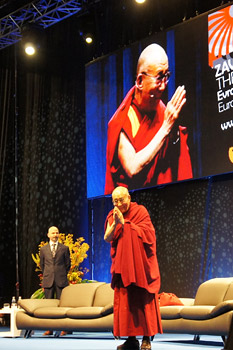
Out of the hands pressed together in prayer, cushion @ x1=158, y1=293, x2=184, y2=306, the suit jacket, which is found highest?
the hands pressed together in prayer

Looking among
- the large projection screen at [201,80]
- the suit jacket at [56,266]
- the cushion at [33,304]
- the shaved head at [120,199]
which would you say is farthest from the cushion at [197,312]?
the suit jacket at [56,266]

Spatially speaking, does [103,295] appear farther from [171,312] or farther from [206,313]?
[206,313]

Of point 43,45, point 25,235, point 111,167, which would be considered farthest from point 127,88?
point 25,235

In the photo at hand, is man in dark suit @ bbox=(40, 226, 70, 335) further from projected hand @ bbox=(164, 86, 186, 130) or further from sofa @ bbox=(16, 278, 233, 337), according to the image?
projected hand @ bbox=(164, 86, 186, 130)

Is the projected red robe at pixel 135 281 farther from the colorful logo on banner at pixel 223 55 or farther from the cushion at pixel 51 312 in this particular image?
the colorful logo on banner at pixel 223 55

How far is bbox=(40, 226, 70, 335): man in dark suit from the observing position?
8.15m

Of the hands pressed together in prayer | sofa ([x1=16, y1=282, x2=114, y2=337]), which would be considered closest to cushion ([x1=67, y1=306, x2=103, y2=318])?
sofa ([x1=16, y1=282, x2=114, y2=337])

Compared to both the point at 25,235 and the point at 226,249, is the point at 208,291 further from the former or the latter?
the point at 25,235

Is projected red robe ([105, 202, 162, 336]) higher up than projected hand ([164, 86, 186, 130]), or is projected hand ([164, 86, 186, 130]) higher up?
projected hand ([164, 86, 186, 130])

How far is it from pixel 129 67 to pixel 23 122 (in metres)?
2.91

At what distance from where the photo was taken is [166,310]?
21.3 ft

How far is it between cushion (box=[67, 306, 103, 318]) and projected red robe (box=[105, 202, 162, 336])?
2114mm

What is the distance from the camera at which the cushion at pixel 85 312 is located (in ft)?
22.6

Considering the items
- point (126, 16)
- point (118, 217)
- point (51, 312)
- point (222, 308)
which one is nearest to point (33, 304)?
point (51, 312)
